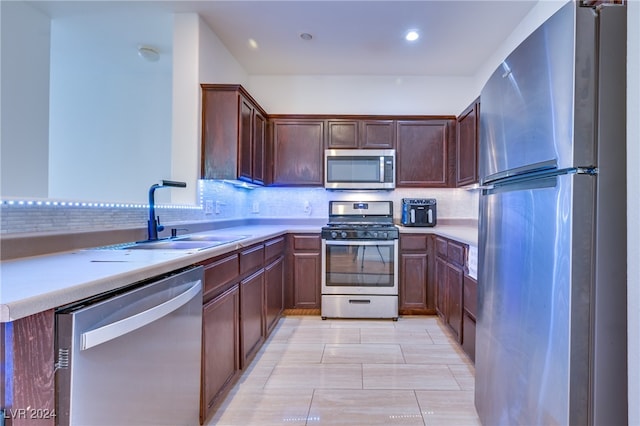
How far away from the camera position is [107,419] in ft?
2.72

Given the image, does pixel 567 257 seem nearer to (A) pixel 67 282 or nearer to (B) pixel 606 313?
(B) pixel 606 313

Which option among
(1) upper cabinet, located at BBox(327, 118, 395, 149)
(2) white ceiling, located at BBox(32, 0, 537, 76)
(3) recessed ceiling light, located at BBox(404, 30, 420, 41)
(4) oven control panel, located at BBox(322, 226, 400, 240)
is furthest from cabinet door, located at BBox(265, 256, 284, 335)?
(3) recessed ceiling light, located at BBox(404, 30, 420, 41)

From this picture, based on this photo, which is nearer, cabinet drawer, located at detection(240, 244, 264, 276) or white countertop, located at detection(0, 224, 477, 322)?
white countertop, located at detection(0, 224, 477, 322)

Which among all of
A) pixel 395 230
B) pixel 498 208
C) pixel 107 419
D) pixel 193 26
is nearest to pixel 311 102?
pixel 193 26

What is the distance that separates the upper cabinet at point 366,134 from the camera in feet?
11.4

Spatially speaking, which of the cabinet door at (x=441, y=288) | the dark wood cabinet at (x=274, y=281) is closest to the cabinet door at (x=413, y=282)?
the cabinet door at (x=441, y=288)

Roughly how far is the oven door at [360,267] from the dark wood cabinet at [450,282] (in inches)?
16.0

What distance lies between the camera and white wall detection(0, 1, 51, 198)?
2.33m

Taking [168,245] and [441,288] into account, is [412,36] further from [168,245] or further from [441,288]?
[168,245]

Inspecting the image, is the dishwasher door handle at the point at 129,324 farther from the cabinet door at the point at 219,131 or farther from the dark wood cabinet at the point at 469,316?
the dark wood cabinet at the point at 469,316

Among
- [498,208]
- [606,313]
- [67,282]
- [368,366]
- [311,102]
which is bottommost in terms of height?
[368,366]

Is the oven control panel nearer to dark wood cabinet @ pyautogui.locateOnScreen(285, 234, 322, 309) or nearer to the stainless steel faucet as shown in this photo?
dark wood cabinet @ pyautogui.locateOnScreen(285, 234, 322, 309)

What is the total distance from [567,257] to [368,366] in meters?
1.58

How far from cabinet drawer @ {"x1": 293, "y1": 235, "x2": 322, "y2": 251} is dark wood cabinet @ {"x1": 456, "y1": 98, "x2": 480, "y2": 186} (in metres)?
1.57
